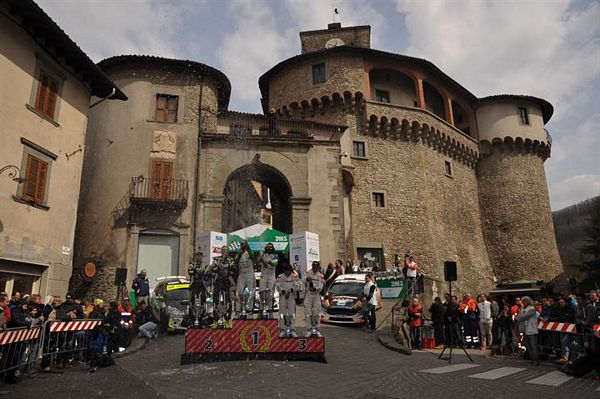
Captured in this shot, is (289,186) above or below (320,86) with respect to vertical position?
below

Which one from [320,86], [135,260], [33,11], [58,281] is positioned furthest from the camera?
[320,86]

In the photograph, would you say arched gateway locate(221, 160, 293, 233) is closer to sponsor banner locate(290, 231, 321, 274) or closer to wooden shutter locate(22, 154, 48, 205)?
sponsor banner locate(290, 231, 321, 274)

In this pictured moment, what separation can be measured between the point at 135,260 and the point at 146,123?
24.6 ft

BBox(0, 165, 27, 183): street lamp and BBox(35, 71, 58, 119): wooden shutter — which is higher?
BBox(35, 71, 58, 119): wooden shutter

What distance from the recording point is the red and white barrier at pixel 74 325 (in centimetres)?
992

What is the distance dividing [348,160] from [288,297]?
21014mm

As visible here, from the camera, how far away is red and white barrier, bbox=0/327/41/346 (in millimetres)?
7991

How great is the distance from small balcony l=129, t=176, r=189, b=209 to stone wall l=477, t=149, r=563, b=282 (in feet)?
87.7

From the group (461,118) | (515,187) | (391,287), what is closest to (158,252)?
(391,287)

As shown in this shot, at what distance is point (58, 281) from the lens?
16766mm

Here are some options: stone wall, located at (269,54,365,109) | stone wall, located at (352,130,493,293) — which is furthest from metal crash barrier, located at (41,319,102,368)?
stone wall, located at (269,54,365,109)

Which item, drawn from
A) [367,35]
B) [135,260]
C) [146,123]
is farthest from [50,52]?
[367,35]

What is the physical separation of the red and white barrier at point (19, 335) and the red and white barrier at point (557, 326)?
1208 centimetres

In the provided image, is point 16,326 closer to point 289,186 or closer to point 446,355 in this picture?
point 446,355
